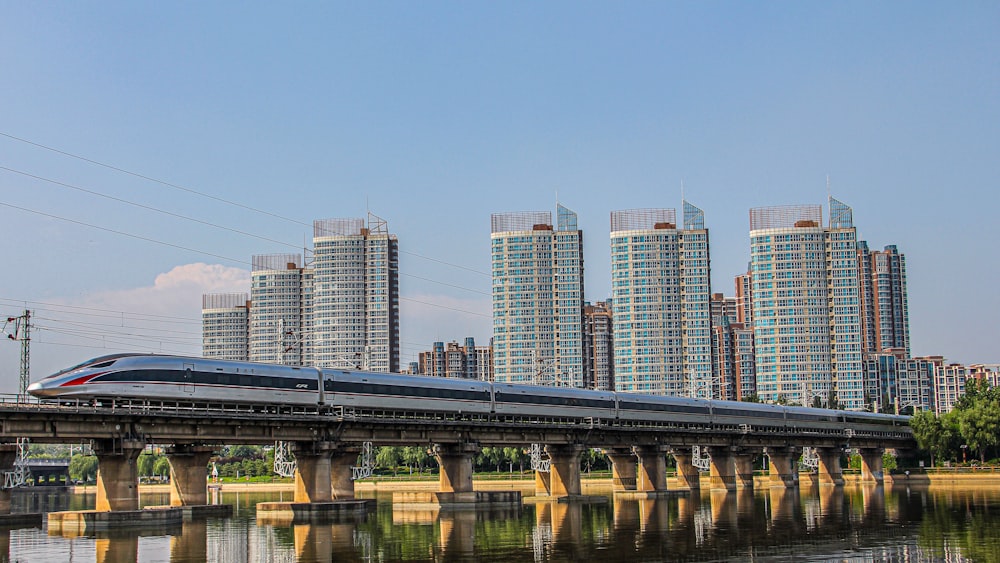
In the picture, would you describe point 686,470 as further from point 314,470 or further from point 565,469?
point 314,470

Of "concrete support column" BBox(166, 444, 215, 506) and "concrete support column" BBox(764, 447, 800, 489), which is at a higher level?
"concrete support column" BBox(166, 444, 215, 506)

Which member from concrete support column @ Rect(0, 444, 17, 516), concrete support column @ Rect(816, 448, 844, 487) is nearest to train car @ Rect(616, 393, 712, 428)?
concrete support column @ Rect(816, 448, 844, 487)

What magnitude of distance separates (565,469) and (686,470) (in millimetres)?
24998

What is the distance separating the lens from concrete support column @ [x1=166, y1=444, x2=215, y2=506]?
81.8 meters

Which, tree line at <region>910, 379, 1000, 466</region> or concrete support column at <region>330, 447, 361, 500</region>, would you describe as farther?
tree line at <region>910, 379, 1000, 466</region>

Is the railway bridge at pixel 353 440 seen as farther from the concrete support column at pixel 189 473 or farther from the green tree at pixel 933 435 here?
the green tree at pixel 933 435

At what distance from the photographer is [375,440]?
3167 inches

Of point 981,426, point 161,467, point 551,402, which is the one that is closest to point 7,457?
point 551,402

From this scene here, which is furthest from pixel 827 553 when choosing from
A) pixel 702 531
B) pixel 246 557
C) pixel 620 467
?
pixel 620 467

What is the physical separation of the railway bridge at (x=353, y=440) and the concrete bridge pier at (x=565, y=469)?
9 cm

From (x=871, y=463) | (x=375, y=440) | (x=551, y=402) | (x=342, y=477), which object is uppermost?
(x=551, y=402)

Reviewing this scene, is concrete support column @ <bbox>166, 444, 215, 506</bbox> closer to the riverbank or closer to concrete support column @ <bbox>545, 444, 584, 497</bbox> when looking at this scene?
concrete support column @ <bbox>545, 444, 584, 497</bbox>

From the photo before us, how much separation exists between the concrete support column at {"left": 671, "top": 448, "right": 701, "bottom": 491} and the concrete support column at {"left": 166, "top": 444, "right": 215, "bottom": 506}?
175ft

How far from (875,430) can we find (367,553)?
106561mm
